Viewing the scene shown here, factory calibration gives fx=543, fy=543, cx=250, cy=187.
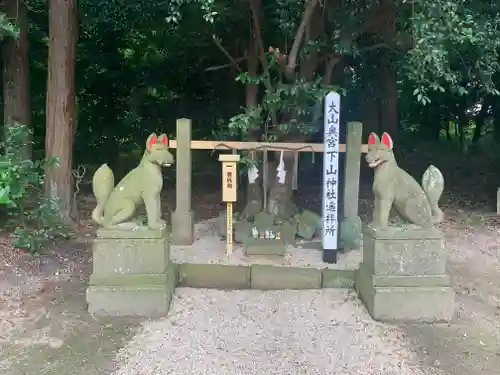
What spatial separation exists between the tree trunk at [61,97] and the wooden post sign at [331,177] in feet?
11.5

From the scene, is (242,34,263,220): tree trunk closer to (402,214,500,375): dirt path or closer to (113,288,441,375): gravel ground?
(113,288,441,375): gravel ground

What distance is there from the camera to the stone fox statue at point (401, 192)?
4676 millimetres

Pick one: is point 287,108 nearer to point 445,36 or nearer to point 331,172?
point 331,172

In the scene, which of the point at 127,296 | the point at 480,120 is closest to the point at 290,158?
the point at 127,296

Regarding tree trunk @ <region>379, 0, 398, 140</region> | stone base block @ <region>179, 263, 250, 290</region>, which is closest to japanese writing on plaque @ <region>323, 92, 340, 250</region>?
stone base block @ <region>179, 263, 250, 290</region>

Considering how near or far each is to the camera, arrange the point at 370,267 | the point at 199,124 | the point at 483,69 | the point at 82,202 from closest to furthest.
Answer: the point at 370,267 < the point at 483,69 < the point at 82,202 < the point at 199,124

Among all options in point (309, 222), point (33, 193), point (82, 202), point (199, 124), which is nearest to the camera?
point (309, 222)

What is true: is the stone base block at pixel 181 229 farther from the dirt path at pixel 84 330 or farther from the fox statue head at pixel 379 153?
the fox statue head at pixel 379 153

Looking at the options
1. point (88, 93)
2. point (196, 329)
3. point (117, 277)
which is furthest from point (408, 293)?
point (88, 93)

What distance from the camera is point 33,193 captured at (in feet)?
27.7

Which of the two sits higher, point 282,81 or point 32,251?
point 282,81

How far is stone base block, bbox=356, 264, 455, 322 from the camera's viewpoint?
15.1 ft

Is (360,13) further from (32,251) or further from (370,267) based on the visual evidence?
(32,251)

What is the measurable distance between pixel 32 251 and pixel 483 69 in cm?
580
